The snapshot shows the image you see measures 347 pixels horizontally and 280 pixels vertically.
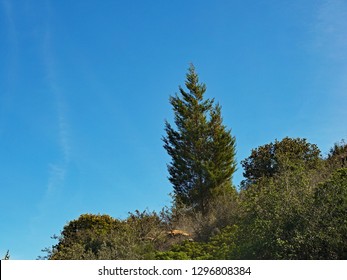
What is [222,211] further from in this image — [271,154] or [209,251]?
[271,154]

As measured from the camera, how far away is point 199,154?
25.5 m

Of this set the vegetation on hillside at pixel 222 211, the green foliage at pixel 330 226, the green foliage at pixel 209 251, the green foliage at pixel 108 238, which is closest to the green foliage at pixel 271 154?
the vegetation on hillside at pixel 222 211

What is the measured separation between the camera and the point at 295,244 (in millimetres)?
9180

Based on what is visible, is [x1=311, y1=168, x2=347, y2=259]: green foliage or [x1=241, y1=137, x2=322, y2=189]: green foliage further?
[x1=241, y1=137, x2=322, y2=189]: green foliage

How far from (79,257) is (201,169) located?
13392 millimetres

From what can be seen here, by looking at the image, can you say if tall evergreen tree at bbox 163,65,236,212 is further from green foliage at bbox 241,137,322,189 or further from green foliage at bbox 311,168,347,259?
green foliage at bbox 311,168,347,259

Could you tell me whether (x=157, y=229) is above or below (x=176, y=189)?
below

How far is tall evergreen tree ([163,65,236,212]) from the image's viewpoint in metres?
24.8

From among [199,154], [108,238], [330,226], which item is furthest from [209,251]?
[199,154]

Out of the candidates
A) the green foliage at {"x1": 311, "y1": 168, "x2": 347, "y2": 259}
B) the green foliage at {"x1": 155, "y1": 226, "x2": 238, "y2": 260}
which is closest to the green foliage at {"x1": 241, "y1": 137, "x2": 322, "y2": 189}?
the green foliage at {"x1": 155, "y1": 226, "x2": 238, "y2": 260}

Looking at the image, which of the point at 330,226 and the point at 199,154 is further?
the point at 199,154
